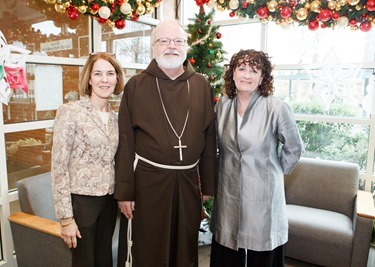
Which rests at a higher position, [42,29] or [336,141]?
[42,29]

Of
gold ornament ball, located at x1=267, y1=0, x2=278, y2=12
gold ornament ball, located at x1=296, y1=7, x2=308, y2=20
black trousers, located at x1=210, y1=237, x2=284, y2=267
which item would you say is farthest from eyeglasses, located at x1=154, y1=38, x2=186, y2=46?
black trousers, located at x1=210, y1=237, x2=284, y2=267

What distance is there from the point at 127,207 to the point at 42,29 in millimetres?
1631

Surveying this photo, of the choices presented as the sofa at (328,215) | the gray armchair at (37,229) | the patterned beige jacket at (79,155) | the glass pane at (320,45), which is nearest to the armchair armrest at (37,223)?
the gray armchair at (37,229)

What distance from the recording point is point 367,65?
10.5 feet

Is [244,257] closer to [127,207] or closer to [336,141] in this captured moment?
[127,207]

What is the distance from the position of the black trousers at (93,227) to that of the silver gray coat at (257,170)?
2.20ft

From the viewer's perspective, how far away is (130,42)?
355 cm

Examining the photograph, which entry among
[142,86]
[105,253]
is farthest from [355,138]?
[105,253]

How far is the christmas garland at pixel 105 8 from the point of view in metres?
2.27

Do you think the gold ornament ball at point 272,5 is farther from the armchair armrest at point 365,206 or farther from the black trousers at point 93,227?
the black trousers at point 93,227

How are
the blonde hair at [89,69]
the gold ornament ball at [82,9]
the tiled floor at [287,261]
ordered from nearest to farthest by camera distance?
the blonde hair at [89,69] < the gold ornament ball at [82,9] < the tiled floor at [287,261]

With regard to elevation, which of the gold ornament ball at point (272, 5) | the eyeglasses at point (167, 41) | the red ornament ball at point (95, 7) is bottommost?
the eyeglasses at point (167, 41)

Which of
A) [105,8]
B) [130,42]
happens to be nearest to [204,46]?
[130,42]

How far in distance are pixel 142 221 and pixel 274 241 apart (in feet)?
2.51
